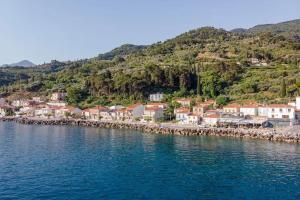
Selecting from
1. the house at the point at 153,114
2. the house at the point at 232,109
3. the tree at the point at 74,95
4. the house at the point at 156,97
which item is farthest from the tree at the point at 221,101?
the tree at the point at 74,95

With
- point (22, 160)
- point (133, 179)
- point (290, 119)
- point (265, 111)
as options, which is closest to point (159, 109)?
point (265, 111)

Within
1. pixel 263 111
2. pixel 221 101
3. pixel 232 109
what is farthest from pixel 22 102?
pixel 263 111

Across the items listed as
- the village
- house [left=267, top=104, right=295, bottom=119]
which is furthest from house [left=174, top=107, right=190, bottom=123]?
house [left=267, top=104, right=295, bottom=119]

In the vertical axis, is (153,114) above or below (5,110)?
below

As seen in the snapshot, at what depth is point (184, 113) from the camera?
7000cm

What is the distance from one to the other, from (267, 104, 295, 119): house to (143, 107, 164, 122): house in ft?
63.0

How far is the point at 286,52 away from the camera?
4390 inches

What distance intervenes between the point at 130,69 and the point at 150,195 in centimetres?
8229

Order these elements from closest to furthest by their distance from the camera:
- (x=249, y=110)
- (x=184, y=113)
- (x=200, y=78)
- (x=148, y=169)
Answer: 1. (x=148, y=169)
2. (x=249, y=110)
3. (x=184, y=113)
4. (x=200, y=78)

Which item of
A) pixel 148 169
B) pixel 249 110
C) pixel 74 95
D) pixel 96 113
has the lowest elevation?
pixel 148 169

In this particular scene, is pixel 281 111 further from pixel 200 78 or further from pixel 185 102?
pixel 200 78

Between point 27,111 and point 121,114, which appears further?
point 27,111

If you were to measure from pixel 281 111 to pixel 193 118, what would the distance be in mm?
13813

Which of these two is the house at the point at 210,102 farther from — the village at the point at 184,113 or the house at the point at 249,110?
the house at the point at 249,110
